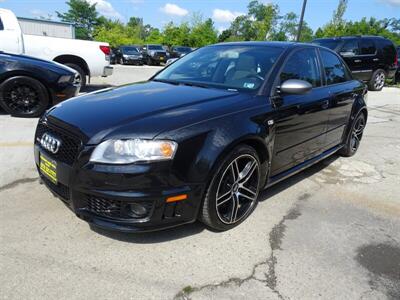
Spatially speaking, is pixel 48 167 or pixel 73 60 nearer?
pixel 48 167

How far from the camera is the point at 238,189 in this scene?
10.1ft

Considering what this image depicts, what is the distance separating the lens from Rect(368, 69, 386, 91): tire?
43.6ft

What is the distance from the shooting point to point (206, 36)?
47.5 meters

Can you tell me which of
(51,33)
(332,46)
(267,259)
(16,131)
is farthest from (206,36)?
(267,259)

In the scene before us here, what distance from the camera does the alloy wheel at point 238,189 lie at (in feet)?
9.52

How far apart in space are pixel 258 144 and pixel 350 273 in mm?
1228

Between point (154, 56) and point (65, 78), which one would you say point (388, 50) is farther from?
point (154, 56)

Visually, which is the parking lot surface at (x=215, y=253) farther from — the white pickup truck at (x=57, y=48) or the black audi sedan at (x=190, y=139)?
the white pickup truck at (x=57, y=48)

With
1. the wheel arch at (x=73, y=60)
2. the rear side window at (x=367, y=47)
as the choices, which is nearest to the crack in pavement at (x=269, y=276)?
the wheel arch at (x=73, y=60)

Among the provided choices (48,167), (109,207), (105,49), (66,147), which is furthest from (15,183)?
(105,49)

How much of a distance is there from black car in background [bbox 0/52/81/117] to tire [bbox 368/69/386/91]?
1122 cm

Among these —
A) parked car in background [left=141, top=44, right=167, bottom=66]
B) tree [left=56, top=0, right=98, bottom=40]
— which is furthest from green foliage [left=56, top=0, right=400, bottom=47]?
parked car in background [left=141, top=44, right=167, bottom=66]

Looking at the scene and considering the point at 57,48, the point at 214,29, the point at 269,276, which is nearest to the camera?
the point at 269,276

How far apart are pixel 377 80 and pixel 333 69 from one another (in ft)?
34.4
